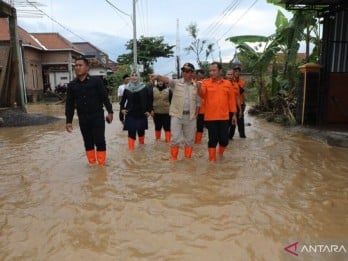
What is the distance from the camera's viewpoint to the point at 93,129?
6312 millimetres

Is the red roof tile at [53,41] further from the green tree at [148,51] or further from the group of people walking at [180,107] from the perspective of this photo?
the group of people walking at [180,107]

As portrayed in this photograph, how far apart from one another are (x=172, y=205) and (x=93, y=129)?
7.80ft

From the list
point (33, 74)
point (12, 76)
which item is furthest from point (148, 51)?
point (12, 76)

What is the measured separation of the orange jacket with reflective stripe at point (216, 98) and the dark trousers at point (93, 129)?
1.76 metres

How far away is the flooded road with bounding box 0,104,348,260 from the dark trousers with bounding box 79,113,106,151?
431 mm

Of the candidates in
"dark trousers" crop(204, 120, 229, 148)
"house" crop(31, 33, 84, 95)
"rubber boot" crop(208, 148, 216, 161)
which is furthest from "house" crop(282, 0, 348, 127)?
"house" crop(31, 33, 84, 95)

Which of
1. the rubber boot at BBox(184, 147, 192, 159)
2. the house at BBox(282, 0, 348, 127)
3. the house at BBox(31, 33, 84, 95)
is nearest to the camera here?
the rubber boot at BBox(184, 147, 192, 159)

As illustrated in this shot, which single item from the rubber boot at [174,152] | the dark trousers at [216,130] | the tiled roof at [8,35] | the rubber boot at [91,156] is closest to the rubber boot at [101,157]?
the rubber boot at [91,156]

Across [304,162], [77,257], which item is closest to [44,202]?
[77,257]

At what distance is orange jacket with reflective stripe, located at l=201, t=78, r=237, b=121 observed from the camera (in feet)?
21.6

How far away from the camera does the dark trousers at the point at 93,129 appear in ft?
20.6

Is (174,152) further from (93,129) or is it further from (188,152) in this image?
(93,129)

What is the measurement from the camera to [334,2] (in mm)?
9898

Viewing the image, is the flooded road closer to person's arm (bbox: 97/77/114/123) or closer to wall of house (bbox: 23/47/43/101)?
person's arm (bbox: 97/77/114/123)
